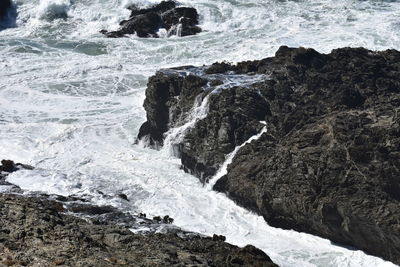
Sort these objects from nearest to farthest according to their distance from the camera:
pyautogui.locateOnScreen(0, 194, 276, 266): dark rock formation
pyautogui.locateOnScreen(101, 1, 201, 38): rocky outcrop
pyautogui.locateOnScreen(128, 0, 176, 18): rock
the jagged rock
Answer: pyautogui.locateOnScreen(0, 194, 276, 266): dark rock formation → the jagged rock → pyautogui.locateOnScreen(101, 1, 201, 38): rocky outcrop → pyautogui.locateOnScreen(128, 0, 176, 18): rock

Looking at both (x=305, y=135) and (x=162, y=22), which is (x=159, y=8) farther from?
(x=305, y=135)

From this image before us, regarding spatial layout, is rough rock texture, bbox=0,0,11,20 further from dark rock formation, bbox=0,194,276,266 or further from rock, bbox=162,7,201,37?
dark rock formation, bbox=0,194,276,266

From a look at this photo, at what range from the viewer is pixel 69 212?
15.9 m

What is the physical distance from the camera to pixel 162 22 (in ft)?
141

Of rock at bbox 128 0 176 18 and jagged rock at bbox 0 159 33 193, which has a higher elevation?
jagged rock at bbox 0 159 33 193

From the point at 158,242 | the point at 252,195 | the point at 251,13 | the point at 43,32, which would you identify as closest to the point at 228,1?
the point at 251,13

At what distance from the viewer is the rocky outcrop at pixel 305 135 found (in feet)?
58.8

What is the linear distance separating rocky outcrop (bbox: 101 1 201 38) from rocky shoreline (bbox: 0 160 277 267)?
27.7 meters

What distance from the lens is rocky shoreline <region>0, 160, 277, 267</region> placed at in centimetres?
1162

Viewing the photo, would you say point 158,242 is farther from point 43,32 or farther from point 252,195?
point 43,32

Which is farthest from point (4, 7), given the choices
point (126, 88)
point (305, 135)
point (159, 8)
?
point (305, 135)

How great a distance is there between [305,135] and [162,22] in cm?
2420

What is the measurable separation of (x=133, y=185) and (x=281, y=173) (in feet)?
17.7

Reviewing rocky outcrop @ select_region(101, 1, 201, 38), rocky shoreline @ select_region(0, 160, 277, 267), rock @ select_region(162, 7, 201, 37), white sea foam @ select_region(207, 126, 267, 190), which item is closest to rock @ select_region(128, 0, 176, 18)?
rocky outcrop @ select_region(101, 1, 201, 38)
